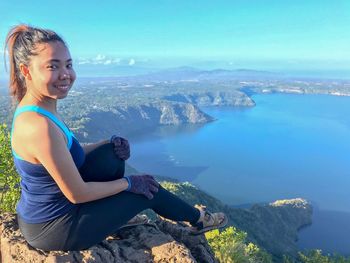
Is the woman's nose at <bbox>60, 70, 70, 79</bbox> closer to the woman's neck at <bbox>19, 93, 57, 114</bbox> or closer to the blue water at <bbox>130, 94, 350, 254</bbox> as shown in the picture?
the woman's neck at <bbox>19, 93, 57, 114</bbox>

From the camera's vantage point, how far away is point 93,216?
110 inches

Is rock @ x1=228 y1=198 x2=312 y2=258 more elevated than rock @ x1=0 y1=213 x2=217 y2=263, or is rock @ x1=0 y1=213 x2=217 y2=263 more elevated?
rock @ x1=0 y1=213 x2=217 y2=263

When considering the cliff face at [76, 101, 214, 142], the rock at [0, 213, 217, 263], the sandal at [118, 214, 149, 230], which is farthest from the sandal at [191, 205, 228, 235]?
the cliff face at [76, 101, 214, 142]

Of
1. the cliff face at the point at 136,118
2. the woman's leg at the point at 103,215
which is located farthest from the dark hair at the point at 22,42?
the cliff face at the point at 136,118

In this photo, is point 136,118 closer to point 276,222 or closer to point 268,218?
point 268,218

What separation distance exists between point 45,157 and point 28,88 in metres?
0.62

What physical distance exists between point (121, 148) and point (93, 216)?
2.11 feet

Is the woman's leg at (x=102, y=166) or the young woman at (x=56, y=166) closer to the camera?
the young woman at (x=56, y=166)

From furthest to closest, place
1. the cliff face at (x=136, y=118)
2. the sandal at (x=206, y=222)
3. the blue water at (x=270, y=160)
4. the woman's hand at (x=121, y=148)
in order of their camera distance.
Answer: the cliff face at (x=136, y=118)
the blue water at (x=270, y=160)
the sandal at (x=206, y=222)
the woman's hand at (x=121, y=148)

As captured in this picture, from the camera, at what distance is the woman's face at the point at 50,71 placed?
8.36ft

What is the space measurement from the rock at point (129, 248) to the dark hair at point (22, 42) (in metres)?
1.41

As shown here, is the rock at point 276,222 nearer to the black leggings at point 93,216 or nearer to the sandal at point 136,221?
the sandal at point 136,221

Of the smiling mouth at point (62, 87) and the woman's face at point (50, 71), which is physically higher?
the woman's face at point (50, 71)

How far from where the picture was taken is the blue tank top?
8.36ft
